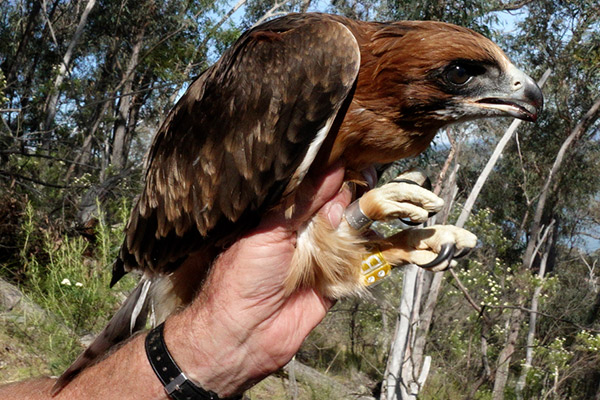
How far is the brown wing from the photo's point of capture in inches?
92.6

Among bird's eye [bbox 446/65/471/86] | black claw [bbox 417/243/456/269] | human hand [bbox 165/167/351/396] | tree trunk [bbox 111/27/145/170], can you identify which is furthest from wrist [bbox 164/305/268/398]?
tree trunk [bbox 111/27/145/170]

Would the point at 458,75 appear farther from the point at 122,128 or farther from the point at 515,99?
the point at 122,128

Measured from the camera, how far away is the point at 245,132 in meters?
2.52

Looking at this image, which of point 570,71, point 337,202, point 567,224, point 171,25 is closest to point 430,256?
point 337,202

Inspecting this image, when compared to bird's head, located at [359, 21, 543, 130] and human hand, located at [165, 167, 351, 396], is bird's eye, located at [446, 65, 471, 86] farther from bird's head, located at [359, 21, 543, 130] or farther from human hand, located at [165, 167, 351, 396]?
human hand, located at [165, 167, 351, 396]

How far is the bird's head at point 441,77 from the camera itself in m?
2.41

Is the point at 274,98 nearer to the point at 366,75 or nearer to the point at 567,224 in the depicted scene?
the point at 366,75

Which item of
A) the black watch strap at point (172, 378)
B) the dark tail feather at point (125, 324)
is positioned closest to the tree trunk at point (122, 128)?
the dark tail feather at point (125, 324)

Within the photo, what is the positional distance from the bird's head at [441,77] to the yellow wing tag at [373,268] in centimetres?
73

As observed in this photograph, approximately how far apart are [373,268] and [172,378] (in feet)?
3.68

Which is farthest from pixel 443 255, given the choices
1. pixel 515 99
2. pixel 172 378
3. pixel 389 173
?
pixel 389 173

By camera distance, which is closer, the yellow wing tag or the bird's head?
the bird's head

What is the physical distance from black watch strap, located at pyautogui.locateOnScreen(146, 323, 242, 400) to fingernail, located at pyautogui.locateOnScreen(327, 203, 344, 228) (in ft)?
3.19

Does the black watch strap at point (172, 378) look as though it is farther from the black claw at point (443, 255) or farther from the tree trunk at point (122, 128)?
the tree trunk at point (122, 128)
